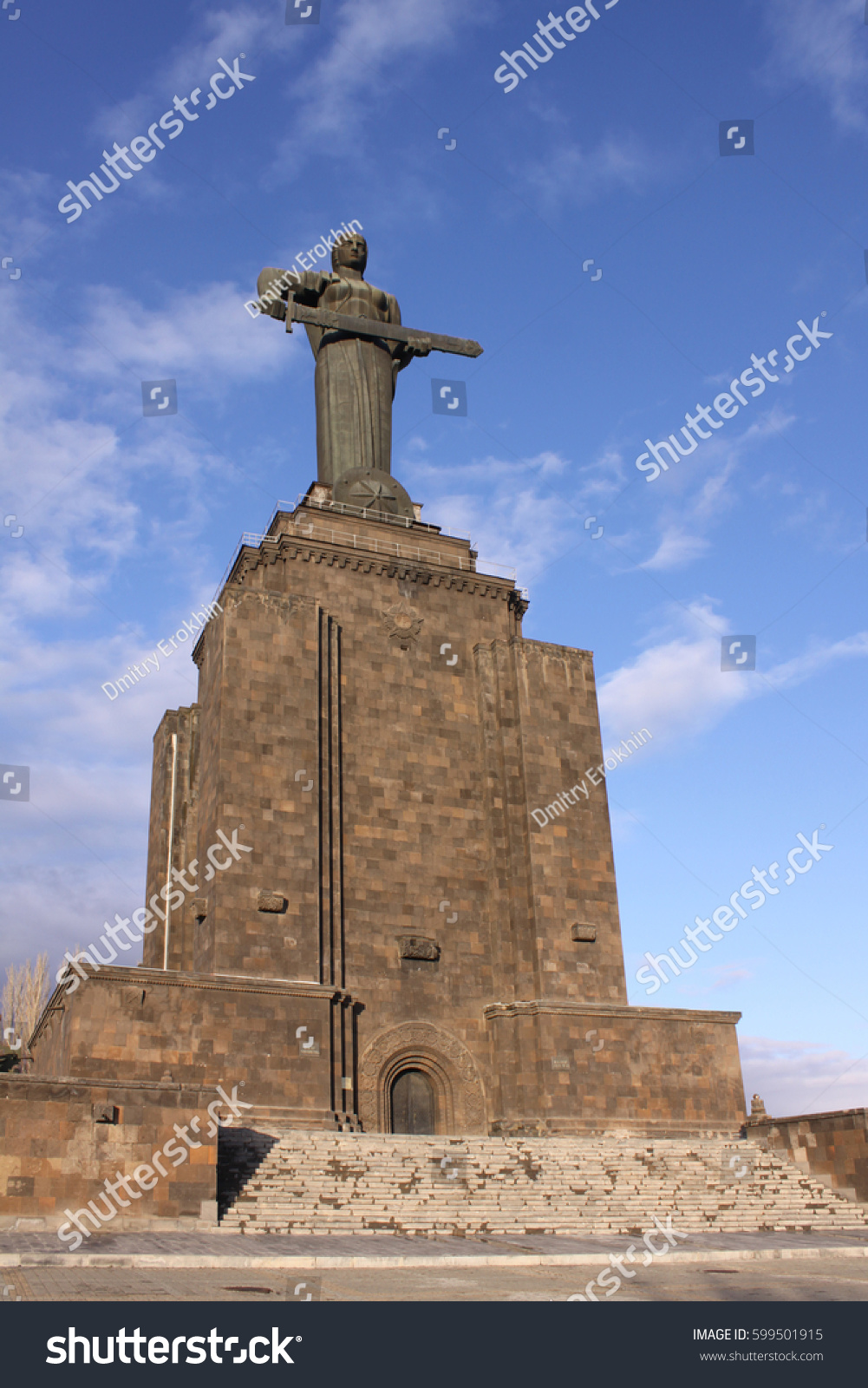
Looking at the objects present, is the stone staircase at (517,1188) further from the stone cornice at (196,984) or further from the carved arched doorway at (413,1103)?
the carved arched doorway at (413,1103)

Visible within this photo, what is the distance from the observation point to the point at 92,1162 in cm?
1634

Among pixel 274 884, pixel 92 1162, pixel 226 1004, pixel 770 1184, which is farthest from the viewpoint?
pixel 274 884

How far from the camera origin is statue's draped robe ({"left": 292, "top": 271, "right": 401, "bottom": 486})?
36062 mm

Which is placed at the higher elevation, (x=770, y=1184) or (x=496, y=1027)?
(x=496, y=1027)

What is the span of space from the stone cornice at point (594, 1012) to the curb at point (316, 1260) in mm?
12087

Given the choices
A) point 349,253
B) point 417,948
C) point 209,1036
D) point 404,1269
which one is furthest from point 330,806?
point 349,253

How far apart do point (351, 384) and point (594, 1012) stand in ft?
70.5

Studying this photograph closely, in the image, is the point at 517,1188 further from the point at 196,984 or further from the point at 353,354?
the point at 353,354

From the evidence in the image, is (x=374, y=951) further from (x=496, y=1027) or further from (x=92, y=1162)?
(x=92, y=1162)

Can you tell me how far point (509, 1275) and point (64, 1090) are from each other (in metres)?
7.77

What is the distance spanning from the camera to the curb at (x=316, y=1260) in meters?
12.1

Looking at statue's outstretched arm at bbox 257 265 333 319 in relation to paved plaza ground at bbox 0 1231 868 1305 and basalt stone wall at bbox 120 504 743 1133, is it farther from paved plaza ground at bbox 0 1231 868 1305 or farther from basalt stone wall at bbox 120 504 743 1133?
paved plaza ground at bbox 0 1231 868 1305
